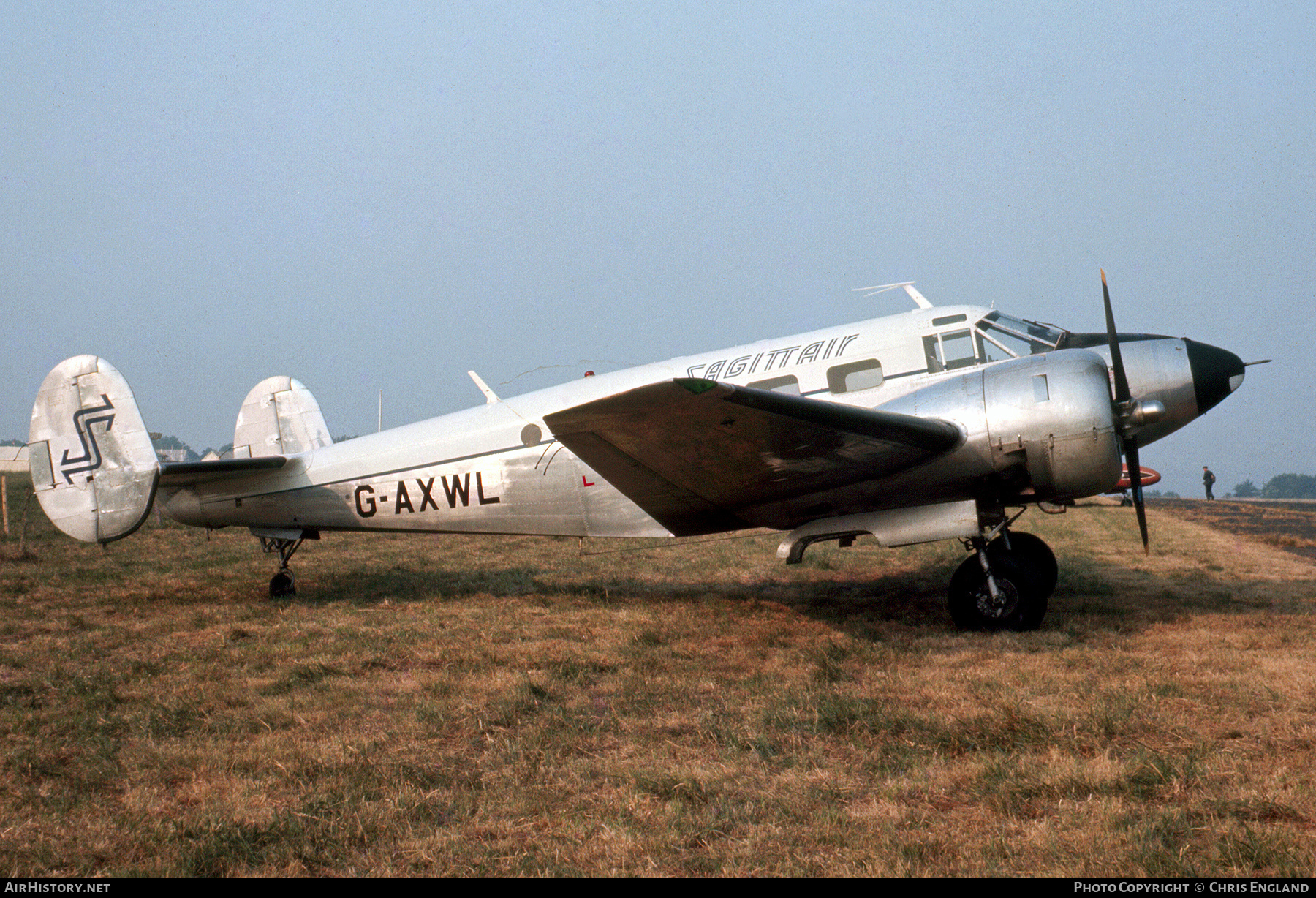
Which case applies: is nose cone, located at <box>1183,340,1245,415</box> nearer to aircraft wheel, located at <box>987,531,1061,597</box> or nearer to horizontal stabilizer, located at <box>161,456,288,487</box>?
aircraft wheel, located at <box>987,531,1061,597</box>

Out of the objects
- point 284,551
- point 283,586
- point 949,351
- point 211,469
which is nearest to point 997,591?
point 949,351

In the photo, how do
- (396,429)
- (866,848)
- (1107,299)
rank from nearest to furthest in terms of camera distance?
1. (866,848)
2. (1107,299)
3. (396,429)

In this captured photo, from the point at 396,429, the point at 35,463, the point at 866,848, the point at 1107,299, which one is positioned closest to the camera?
the point at 866,848

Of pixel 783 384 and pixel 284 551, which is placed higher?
pixel 783 384

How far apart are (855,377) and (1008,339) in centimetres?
141

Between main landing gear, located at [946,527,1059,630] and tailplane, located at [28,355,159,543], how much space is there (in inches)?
308

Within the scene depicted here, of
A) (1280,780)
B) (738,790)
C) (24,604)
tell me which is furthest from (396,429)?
(1280,780)

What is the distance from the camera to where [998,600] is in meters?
6.46

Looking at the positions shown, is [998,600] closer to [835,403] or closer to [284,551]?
[835,403]

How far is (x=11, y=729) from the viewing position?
4434 mm

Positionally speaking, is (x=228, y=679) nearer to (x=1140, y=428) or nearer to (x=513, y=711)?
(x=513, y=711)

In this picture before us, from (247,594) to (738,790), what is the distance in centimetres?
774

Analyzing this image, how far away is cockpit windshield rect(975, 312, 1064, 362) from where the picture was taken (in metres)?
7.32

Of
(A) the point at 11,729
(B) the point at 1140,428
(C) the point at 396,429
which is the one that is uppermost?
(C) the point at 396,429
